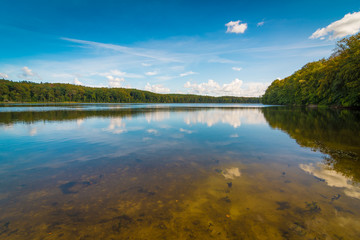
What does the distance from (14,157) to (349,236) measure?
13.2 meters

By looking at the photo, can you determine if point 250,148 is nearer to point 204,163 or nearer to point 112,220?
point 204,163

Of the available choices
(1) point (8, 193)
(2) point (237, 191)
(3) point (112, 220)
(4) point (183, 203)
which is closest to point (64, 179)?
(1) point (8, 193)

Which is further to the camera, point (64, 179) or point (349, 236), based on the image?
point (64, 179)

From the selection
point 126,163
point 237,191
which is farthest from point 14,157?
point 237,191

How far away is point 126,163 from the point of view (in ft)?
26.1

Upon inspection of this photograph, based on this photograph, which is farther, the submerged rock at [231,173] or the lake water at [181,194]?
the submerged rock at [231,173]

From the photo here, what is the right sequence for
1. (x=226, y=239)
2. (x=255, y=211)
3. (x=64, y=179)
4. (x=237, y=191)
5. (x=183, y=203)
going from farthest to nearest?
(x=64, y=179) → (x=237, y=191) → (x=183, y=203) → (x=255, y=211) → (x=226, y=239)

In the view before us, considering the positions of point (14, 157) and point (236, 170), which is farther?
point (14, 157)

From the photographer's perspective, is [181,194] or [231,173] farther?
[231,173]

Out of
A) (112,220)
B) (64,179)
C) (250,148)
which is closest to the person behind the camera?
(112,220)

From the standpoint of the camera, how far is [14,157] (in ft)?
29.3

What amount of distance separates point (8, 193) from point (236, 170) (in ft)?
25.6

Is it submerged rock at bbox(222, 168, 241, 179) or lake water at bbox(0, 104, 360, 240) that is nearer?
lake water at bbox(0, 104, 360, 240)

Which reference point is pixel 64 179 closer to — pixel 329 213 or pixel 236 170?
pixel 236 170
